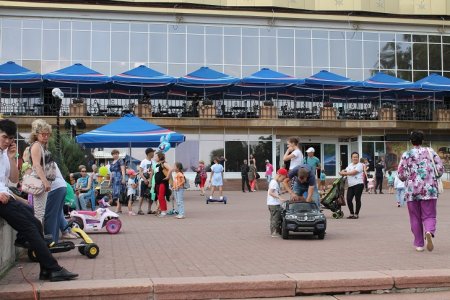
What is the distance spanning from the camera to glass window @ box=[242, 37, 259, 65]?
130ft

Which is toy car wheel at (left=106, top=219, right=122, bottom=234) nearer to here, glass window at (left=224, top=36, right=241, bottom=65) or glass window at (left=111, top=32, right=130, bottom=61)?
A: glass window at (left=111, top=32, right=130, bottom=61)

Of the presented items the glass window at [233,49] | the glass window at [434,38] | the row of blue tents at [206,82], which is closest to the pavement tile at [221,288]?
the row of blue tents at [206,82]

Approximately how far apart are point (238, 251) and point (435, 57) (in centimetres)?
3742

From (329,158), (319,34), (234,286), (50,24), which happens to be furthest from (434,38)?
(234,286)

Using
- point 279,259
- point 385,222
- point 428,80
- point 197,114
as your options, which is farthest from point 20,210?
Answer: point 428,80

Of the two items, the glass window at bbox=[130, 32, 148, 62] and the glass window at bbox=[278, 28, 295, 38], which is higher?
the glass window at bbox=[278, 28, 295, 38]

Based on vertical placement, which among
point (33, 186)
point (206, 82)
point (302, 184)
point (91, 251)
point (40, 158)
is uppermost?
point (206, 82)

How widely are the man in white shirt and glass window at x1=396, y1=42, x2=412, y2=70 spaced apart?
38569 mm

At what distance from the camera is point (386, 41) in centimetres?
4134

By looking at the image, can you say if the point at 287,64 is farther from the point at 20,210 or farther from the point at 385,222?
the point at 20,210

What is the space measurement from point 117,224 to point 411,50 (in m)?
35.1

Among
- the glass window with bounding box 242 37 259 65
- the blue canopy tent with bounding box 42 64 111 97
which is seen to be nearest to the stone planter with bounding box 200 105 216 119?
the glass window with bounding box 242 37 259 65

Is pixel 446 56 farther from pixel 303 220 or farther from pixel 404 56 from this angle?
pixel 303 220

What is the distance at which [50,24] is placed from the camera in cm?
3750
